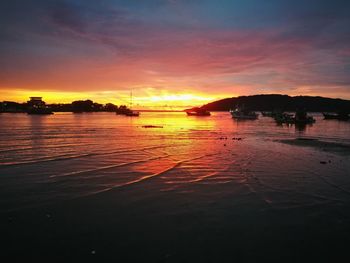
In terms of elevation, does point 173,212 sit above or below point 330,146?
below

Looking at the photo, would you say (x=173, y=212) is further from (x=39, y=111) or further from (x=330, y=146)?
(x=39, y=111)

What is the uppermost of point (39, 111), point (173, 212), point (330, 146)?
point (39, 111)

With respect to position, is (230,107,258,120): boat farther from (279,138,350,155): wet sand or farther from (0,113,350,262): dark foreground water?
(0,113,350,262): dark foreground water

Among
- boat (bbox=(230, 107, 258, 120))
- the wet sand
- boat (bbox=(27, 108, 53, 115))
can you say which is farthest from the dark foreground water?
boat (bbox=(27, 108, 53, 115))

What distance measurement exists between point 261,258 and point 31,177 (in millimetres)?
→ 12979

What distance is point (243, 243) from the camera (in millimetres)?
8859

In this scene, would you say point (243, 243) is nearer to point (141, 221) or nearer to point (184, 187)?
point (141, 221)

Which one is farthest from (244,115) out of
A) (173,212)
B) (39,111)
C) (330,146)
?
(173,212)

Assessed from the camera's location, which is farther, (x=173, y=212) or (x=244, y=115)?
(x=244, y=115)

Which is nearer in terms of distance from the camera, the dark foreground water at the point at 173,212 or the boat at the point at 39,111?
the dark foreground water at the point at 173,212

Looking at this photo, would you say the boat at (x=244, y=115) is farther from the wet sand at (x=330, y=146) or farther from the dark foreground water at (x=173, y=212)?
the dark foreground water at (x=173, y=212)

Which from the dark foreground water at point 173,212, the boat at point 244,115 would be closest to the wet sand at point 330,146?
the dark foreground water at point 173,212

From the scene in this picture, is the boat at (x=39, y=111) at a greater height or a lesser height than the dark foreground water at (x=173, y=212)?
greater

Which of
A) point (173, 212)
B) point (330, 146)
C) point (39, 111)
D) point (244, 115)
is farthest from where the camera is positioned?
point (39, 111)
